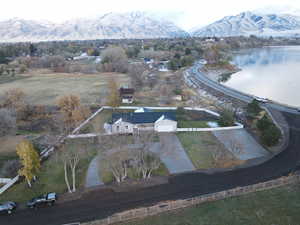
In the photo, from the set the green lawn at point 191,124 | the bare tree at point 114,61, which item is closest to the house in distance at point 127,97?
the green lawn at point 191,124

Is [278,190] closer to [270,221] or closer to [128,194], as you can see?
[270,221]

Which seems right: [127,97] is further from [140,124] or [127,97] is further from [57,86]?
[57,86]

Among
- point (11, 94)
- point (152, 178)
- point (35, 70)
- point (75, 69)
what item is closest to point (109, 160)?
point (152, 178)

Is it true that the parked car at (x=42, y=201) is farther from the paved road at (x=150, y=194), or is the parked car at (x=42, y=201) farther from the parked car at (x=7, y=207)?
the parked car at (x=7, y=207)

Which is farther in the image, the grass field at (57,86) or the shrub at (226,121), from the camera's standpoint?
the grass field at (57,86)

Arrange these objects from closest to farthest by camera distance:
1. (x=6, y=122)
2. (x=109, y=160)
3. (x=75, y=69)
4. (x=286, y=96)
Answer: (x=109, y=160) < (x=6, y=122) < (x=286, y=96) < (x=75, y=69)

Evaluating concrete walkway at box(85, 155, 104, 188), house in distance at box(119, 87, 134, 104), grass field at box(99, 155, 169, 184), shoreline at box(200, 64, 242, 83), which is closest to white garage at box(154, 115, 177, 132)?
grass field at box(99, 155, 169, 184)

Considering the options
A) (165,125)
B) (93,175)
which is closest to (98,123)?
(165,125)
